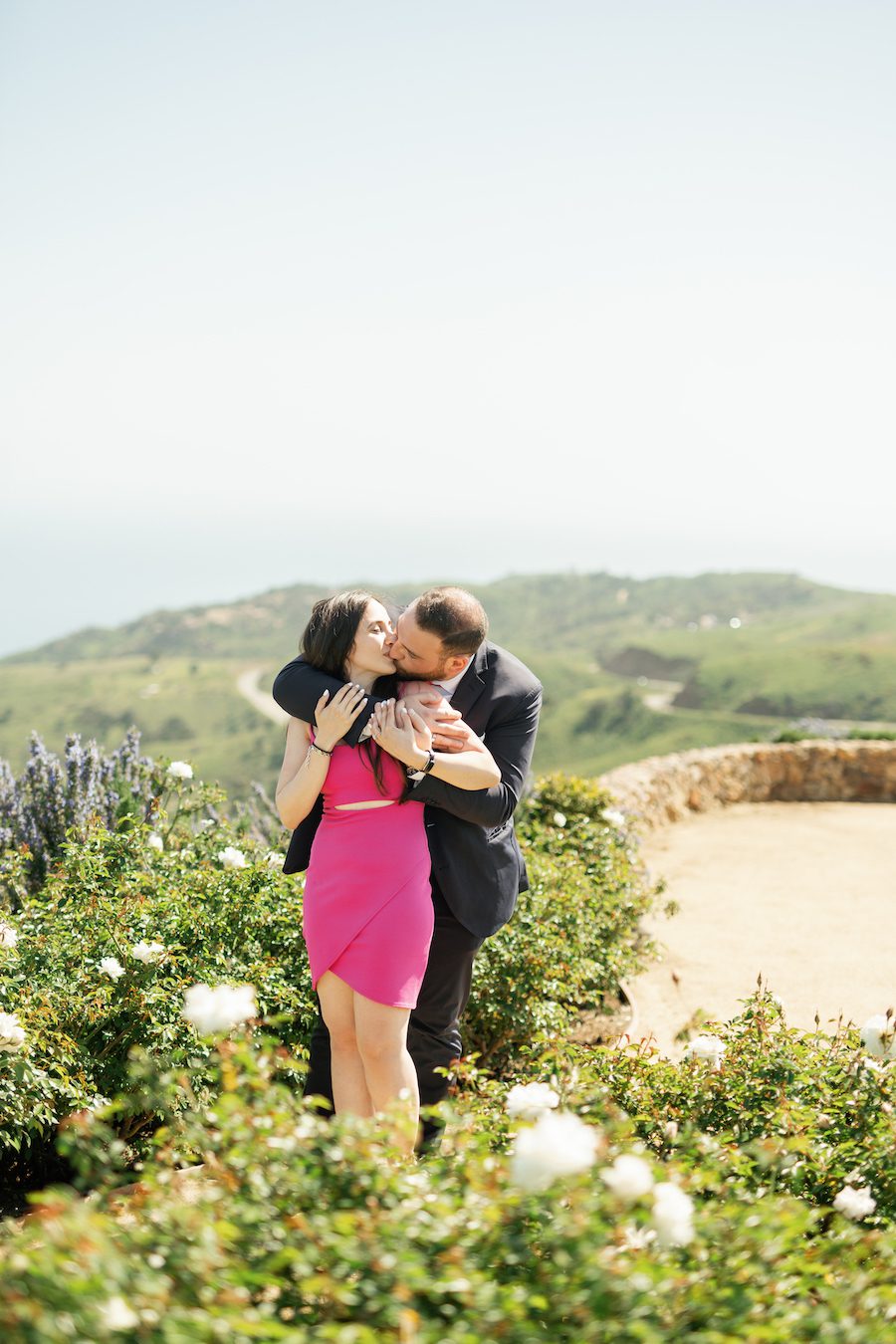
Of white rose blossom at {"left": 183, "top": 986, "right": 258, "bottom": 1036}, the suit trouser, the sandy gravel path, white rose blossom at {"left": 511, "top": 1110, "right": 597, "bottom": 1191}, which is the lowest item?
the sandy gravel path

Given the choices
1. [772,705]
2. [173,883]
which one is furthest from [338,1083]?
[772,705]

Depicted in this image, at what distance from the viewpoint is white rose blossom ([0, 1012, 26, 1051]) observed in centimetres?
259

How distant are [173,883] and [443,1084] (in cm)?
126

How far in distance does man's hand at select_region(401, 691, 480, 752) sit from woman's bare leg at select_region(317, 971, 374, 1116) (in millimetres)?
718

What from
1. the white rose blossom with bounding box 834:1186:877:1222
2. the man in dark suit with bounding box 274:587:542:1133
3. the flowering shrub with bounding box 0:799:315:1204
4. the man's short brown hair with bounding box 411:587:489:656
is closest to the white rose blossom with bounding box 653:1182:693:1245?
the white rose blossom with bounding box 834:1186:877:1222

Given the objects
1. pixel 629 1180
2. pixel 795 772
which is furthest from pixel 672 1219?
pixel 795 772

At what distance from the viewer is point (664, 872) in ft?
26.3

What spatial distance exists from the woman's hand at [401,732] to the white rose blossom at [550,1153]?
1252 millimetres

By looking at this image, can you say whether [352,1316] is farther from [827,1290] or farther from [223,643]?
[223,643]

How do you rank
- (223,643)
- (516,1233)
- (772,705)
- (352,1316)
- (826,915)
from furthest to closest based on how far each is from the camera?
(223,643) → (772,705) → (826,915) → (516,1233) → (352,1316)

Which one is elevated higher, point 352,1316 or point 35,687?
point 352,1316

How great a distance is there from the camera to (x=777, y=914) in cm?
694

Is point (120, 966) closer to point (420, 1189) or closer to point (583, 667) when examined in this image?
point (420, 1189)

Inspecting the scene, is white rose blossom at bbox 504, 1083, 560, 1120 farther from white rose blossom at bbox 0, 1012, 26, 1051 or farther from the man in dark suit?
white rose blossom at bbox 0, 1012, 26, 1051
